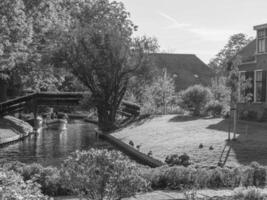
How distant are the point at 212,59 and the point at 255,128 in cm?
6409

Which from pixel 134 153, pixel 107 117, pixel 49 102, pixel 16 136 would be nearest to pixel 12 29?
pixel 134 153

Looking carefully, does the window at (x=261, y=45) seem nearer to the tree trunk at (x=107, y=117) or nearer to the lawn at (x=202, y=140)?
the lawn at (x=202, y=140)

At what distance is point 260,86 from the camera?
27.5 m

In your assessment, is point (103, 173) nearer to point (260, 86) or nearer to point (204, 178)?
point (204, 178)

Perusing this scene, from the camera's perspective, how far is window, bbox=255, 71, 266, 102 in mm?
26984

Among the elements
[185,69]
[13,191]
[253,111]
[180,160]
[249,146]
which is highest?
[185,69]

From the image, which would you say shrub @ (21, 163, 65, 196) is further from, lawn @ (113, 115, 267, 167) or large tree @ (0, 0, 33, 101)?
large tree @ (0, 0, 33, 101)

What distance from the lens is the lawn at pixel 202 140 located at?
15.9m

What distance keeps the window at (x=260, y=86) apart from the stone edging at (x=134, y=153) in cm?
919

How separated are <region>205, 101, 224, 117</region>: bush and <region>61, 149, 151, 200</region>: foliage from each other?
27.3m

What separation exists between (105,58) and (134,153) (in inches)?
487

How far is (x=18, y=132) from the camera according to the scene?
32.5m

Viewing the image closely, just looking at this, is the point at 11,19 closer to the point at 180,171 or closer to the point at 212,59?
the point at 180,171

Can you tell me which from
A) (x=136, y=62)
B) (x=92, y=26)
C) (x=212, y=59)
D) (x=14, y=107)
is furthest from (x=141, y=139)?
(x=212, y=59)
